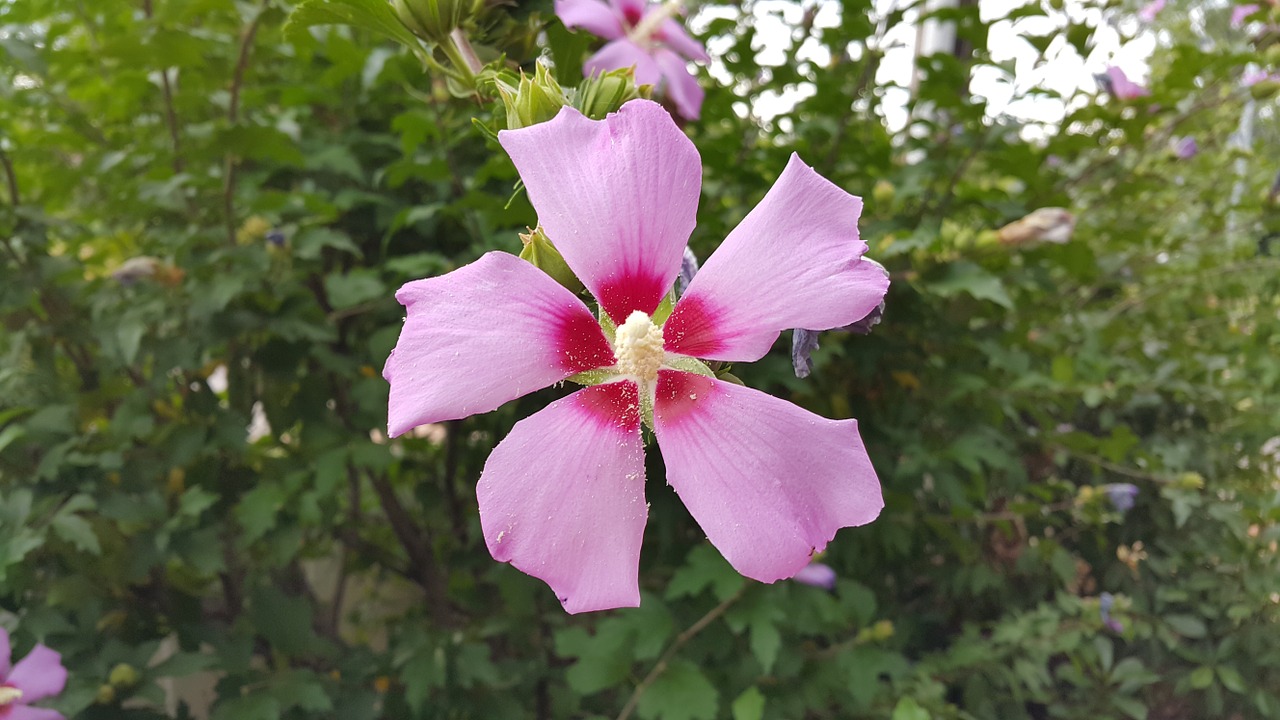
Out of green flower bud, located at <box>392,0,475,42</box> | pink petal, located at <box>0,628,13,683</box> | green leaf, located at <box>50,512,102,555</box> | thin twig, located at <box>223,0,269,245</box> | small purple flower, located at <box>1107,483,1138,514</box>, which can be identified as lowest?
small purple flower, located at <box>1107,483,1138,514</box>

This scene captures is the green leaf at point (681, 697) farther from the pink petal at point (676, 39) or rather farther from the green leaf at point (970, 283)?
the pink petal at point (676, 39)

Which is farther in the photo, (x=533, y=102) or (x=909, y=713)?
(x=909, y=713)

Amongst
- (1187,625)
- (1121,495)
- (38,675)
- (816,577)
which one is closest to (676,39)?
(816,577)

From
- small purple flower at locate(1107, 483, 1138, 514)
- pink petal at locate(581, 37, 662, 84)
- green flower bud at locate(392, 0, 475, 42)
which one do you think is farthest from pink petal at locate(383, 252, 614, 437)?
small purple flower at locate(1107, 483, 1138, 514)

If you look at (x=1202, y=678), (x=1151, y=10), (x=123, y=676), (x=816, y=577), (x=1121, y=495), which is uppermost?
(x=1151, y=10)

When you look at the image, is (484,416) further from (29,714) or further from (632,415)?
(632,415)

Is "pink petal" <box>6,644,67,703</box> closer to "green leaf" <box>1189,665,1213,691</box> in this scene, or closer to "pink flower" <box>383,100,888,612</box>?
"pink flower" <box>383,100,888,612</box>

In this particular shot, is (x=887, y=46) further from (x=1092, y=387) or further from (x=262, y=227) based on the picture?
(x=262, y=227)
